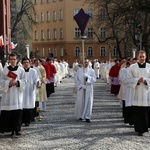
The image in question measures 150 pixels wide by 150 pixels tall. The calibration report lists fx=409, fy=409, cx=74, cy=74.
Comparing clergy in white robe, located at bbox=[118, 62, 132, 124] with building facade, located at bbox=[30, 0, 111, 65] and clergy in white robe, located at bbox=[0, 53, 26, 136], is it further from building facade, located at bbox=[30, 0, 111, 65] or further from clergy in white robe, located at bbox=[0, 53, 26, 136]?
building facade, located at bbox=[30, 0, 111, 65]

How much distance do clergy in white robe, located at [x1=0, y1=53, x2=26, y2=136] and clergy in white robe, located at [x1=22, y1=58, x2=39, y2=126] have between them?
143cm

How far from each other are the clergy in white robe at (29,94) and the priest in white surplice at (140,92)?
3137 millimetres

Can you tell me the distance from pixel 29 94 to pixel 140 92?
11.3 feet

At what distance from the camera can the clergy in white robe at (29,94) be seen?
486 inches

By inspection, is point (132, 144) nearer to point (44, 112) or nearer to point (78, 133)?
point (78, 133)

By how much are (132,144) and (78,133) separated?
1928 mm

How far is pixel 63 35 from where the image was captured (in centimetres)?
8544

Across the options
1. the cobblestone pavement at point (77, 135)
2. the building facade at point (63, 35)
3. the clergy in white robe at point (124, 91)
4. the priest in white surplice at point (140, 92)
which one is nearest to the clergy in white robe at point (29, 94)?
the cobblestone pavement at point (77, 135)

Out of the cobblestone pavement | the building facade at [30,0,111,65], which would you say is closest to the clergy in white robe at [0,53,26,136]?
the cobblestone pavement

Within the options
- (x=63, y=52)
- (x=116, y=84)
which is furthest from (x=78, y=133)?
(x=63, y=52)

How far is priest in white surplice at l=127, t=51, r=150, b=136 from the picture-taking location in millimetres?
10977

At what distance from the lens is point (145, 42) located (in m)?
28.1

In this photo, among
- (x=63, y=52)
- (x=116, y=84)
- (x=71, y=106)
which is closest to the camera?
(x=71, y=106)

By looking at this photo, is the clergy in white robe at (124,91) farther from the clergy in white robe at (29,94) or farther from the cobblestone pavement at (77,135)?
the clergy in white robe at (29,94)
